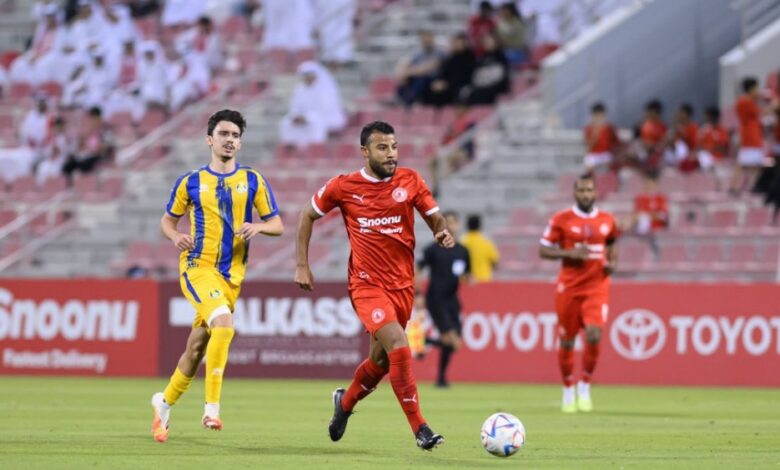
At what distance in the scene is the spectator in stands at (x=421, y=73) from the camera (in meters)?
31.5

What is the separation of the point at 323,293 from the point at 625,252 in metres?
4.86

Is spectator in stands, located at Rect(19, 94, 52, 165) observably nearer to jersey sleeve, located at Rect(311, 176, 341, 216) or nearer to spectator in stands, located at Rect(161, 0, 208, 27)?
spectator in stands, located at Rect(161, 0, 208, 27)

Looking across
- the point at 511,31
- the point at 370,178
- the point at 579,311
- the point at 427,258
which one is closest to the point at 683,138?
the point at 511,31

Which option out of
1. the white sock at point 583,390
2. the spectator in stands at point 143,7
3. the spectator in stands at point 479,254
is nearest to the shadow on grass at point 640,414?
the white sock at point 583,390

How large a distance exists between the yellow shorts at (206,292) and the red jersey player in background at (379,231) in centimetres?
93

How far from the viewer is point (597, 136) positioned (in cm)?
2892

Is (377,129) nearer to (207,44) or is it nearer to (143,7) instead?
(207,44)

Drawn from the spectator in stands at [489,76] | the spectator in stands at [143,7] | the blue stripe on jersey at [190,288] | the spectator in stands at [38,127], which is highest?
the spectator in stands at [143,7]

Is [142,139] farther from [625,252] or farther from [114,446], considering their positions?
[114,446]

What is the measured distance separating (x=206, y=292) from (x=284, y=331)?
1246 centimetres

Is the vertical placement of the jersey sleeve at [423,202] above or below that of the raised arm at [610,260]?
above

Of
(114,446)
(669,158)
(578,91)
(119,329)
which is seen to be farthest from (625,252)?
(114,446)

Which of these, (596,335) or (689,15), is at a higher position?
(689,15)

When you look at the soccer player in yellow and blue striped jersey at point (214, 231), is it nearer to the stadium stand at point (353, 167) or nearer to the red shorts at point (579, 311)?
the red shorts at point (579, 311)
